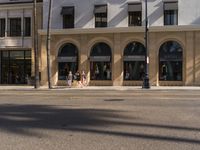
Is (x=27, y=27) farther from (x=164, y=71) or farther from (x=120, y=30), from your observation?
(x=164, y=71)

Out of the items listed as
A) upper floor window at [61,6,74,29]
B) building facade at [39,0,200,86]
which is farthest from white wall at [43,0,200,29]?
upper floor window at [61,6,74,29]

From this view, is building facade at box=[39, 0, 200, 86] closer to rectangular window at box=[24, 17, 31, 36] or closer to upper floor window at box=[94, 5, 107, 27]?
upper floor window at box=[94, 5, 107, 27]

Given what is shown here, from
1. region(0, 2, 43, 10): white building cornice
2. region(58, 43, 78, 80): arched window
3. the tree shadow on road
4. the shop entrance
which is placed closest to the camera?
the tree shadow on road

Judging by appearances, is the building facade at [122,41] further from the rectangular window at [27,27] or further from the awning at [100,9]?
the rectangular window at [27,27]

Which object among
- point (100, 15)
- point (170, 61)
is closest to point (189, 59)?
point (170, 61)

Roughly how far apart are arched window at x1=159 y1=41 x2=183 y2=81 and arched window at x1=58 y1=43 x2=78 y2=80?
29.0 feet

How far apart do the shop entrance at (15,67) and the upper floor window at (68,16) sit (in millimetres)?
5781

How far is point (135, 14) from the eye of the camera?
1923 inches

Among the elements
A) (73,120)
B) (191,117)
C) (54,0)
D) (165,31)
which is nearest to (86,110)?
(73,120)

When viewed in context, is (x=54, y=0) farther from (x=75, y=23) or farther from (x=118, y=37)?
(x=118, y=37)

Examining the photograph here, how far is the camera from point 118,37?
49.3 meters

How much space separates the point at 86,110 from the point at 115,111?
1.20m

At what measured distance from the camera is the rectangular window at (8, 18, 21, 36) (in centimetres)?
5331

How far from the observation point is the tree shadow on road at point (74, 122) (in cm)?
1285
